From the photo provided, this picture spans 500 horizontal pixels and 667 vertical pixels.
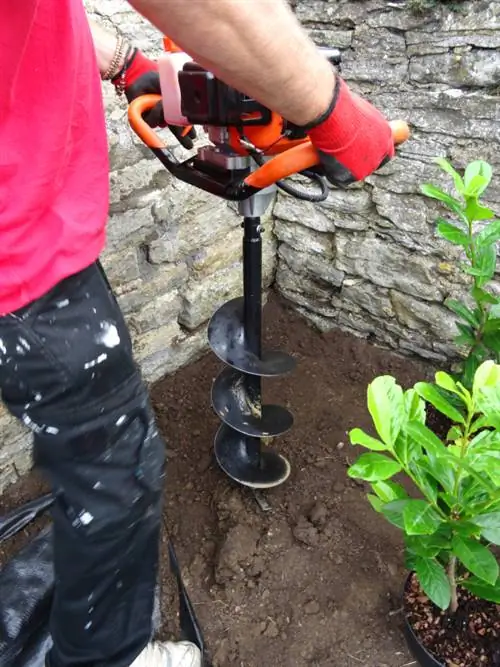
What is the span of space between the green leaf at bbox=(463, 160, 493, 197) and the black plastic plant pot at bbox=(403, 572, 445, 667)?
0.97m

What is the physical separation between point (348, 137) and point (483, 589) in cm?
98

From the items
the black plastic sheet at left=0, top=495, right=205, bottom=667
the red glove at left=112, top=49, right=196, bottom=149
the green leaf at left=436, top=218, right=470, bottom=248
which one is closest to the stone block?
the green leaf at left=436, top=218, right=470, bottom=248

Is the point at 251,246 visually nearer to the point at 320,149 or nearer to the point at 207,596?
the point at 320,149

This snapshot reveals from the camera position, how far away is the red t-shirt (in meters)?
0.91

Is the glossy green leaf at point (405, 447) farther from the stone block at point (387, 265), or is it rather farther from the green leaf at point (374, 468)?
the stone block at point (387, 265)

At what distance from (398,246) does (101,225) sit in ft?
4.25

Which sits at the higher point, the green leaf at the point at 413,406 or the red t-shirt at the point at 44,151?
the red t-shirt at the point at 44,151

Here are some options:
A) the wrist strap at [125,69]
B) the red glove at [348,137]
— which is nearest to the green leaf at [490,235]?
the red glove at [348,137]

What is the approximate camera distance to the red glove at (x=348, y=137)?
94 centimetres

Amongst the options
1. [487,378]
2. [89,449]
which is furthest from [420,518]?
[89,449]

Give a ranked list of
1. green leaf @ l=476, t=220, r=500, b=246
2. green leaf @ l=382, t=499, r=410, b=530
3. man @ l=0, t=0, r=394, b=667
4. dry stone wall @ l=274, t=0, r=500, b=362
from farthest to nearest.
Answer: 1. dry stone wall @ l=274, t=0, r=500, b=362
2. green leaf @ l=476, t=220, r=500, b=246
3. green leaf @ l=382, t=499, r=410, b=530
4. man @ l=0, t=0, r=394, b=667

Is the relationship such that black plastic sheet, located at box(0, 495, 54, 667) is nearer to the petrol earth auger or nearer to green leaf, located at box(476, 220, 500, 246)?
the petrol earth auger

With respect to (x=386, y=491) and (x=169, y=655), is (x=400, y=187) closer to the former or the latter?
Answer: (x=386, y=491)

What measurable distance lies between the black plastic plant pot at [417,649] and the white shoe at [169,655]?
0.51 meters
